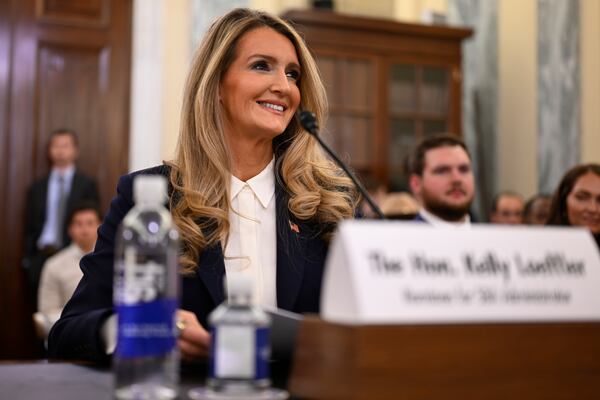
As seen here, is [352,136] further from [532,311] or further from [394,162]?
[532,311]

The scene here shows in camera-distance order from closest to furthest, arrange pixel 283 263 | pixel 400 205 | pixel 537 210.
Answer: pixel 283 263
pixel 400 205
pixel 537 210

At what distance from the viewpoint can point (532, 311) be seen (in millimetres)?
Answer: 979

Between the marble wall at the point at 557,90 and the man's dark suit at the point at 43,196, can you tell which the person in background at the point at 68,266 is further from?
the marble wall at the point at 557,90

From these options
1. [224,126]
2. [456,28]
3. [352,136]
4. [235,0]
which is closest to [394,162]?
[352,136]

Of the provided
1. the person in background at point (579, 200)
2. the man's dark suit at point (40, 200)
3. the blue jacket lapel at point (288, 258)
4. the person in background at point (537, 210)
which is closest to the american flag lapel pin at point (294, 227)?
the blue jacket lapel at point (288, 258)

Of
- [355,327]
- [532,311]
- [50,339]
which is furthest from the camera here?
[50,339]

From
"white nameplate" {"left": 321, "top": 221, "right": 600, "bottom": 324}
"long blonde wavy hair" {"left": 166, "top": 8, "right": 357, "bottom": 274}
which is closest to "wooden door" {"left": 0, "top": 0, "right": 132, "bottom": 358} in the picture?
"long blonde wavy hair" {"left": 166, "top": 8, "right": 357, "bottom": 274}

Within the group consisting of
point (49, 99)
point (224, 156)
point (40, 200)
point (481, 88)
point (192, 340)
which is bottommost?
point (192, 340)

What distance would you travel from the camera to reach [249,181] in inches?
80.8

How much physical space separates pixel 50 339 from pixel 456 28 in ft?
18.1

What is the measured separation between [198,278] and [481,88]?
226 inches

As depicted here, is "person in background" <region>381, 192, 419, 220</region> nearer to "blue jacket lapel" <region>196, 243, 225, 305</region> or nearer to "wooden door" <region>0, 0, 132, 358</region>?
"wooden door" <region>0, 0, 132, 358</region>

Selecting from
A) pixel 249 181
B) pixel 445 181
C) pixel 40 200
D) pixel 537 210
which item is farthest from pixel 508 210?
pixel 249 181

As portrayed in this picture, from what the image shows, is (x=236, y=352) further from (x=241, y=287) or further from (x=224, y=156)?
(x=224, y=156)
